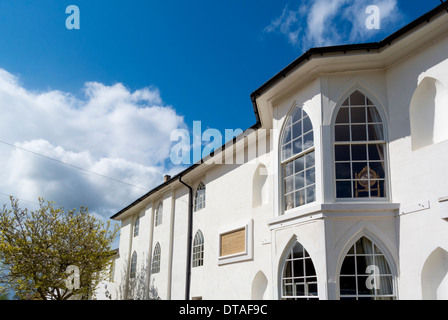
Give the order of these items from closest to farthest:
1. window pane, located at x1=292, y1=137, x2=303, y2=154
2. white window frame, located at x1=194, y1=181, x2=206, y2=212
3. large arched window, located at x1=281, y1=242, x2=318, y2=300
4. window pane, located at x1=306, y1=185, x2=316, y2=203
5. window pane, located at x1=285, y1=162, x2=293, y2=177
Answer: large arched window, located at x1=281, y1=242, x2=318, y2=300
window pane, located at x1=306, y1=185, x2=316, y2=203
window pane, located at x1=292, y1=137, x2=303, y2=154
window pane, located at x1=285, y1=162, x2=293, y2=177
white window frame, located at x1=194, y1=181, x2=206, y2=212

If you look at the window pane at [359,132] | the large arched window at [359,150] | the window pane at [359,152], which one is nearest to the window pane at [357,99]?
the large arched window at [359,150]

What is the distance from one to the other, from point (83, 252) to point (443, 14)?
67.2 feet

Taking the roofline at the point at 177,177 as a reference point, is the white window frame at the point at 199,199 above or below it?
below

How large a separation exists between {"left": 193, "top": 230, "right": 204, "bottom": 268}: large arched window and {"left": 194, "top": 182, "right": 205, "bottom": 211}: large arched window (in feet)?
3.55

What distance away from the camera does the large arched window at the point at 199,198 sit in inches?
738

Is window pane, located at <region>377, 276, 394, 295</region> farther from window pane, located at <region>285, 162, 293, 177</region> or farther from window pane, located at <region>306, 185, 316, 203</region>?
window pane, located at <region>285, 162, 293, 177</region>

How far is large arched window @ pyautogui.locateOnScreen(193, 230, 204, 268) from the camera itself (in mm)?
17875

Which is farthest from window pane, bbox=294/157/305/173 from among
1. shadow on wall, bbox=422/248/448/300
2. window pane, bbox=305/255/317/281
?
shadow on wall, bbox=422/248/448/300

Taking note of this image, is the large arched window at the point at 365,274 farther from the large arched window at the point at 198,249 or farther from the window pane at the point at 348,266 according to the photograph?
the large arched window at the point at 198,249

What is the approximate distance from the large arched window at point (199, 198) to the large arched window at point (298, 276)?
8230mm

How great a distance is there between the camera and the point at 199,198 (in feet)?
62.7

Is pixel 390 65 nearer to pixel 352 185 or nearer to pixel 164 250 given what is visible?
pixel 352 185

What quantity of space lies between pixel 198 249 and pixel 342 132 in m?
9.75

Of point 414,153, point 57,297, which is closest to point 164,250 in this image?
point 57,297
